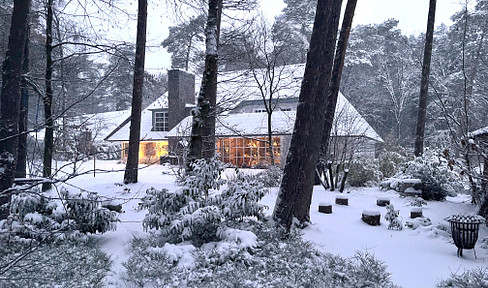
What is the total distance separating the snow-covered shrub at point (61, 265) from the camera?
346 cm

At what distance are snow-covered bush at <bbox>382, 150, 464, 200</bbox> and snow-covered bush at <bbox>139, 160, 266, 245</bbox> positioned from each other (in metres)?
6.77

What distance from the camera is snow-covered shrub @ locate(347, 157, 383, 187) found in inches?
466

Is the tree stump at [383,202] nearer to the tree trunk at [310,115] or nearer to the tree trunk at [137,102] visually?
the tree trunk at [310,115]

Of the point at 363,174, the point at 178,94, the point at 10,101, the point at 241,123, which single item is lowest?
the point at 363,174

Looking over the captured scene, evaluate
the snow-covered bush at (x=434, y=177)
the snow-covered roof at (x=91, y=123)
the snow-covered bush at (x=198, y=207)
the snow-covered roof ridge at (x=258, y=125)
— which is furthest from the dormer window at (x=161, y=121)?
the snow-covered bush at (x=198, y=207)

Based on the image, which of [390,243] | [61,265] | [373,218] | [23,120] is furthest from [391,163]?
[23,120]

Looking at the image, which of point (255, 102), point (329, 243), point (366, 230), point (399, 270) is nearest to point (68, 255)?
point (329, 243)

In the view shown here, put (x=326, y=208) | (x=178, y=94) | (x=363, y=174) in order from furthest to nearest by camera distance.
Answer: (x=178, y=94) → (x=363, y=174) → (x=326, y=208)

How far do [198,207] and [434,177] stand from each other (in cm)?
786

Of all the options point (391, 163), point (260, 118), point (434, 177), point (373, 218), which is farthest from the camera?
point (260, 118)

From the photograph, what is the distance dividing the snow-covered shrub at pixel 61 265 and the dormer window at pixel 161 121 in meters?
20.3

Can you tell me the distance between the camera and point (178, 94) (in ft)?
75.4

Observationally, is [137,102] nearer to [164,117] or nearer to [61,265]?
[61,265]

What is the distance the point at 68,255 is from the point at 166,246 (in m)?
A: 1.29
